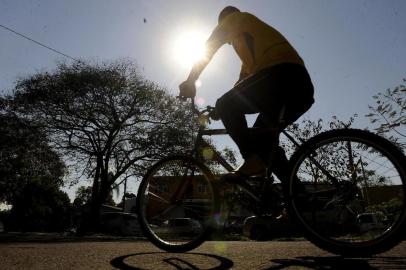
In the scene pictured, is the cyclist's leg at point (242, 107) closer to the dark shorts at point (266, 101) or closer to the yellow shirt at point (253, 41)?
the dark shorts at point (266, 101)

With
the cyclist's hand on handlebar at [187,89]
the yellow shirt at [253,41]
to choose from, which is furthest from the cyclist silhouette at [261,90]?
the cyclist's hand on handlebar at [187,89]

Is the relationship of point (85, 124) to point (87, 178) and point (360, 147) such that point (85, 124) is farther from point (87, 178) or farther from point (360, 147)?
point (360, 147)

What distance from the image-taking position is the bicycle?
2.52 metres

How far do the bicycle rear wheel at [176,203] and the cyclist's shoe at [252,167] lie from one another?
45 centimetres

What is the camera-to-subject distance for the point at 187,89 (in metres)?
3.95

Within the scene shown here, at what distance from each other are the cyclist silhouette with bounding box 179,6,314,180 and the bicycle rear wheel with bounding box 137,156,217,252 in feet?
2.02

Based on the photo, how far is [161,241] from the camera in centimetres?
371

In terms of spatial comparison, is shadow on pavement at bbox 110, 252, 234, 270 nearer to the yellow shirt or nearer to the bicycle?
the bicycle

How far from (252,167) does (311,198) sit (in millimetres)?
596

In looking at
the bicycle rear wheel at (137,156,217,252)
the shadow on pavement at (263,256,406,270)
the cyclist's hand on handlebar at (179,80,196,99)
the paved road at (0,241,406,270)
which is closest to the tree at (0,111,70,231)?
the bicycle rear wheel at (137,156,217,252)

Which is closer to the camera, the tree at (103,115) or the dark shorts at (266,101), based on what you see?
the dark shorts at (266,101)

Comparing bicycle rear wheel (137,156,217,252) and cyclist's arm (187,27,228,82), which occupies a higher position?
cyclist's arm (187,27,228,82)

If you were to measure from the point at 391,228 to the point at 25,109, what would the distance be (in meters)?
25.7

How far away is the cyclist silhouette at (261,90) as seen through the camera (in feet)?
10.5
